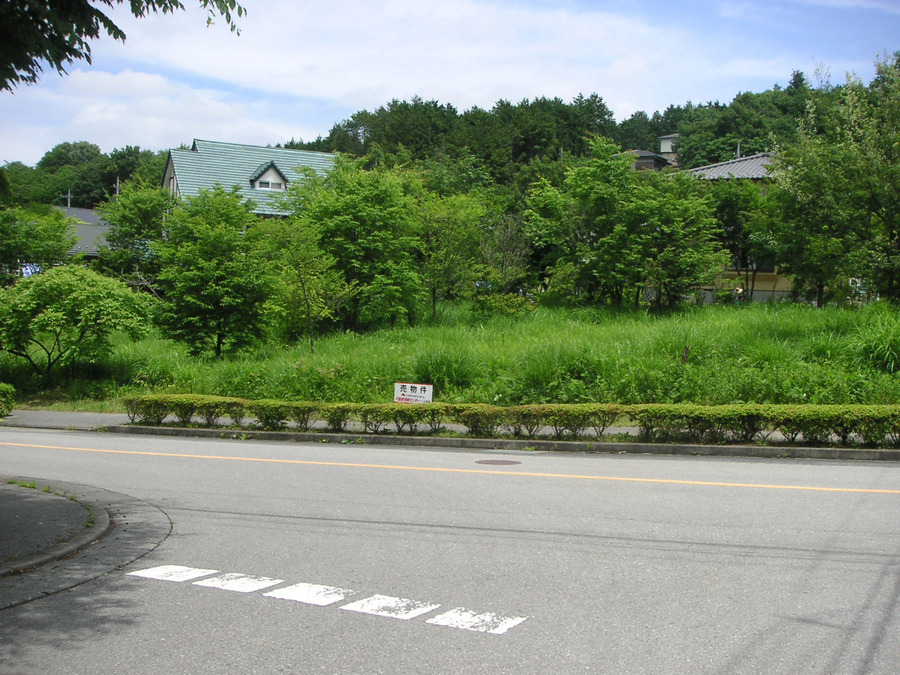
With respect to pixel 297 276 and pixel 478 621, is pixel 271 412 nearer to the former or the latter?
pixel 297 276

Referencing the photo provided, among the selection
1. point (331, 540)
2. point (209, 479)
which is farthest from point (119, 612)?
point (209, 479)

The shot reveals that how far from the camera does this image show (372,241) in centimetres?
2978

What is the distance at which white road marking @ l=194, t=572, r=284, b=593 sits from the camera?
5613mm

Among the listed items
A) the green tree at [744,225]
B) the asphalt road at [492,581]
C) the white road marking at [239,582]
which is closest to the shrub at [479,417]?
the asphalt road at [492,581]

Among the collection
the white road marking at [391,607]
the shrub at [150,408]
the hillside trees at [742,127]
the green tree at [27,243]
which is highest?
the hillside trees at [742,127]

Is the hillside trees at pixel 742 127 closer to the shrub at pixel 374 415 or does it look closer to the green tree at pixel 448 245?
the green tree at pixel 448 245

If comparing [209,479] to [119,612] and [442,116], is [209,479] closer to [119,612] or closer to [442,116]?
[119,612]

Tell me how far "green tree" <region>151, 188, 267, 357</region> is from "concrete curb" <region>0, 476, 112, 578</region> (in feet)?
52.6

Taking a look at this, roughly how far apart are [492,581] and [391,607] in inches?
35.5

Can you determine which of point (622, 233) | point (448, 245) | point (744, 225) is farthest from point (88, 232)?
point (744, 225)

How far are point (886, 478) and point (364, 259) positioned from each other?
75.5ft

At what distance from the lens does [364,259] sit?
30.3 meters

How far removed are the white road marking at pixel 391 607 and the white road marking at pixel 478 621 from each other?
0.18m

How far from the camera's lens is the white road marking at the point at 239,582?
561cm
